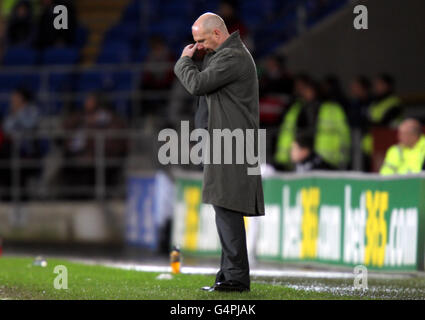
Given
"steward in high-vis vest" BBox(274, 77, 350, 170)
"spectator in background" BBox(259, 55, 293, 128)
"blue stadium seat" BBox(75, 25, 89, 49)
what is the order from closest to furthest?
"steward in high-vis vest" BBox(274, 77, 350, 170)
"spectator in background" BBox(259, 55, 293, 128)
"blue stadium seat" BBox(75, 25, 89, 49)

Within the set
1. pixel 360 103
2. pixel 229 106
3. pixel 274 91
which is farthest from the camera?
pixel 274 91

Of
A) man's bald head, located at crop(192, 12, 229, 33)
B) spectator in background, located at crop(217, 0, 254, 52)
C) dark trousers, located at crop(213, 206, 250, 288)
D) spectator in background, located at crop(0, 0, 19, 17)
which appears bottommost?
dark trousers, located at crop(213, 206, 250, 288)

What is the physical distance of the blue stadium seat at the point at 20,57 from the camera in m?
23.9

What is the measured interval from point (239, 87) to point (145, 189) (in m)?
10.4

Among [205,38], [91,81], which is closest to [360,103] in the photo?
[91,81]

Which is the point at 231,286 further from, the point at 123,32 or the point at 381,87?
the point at 123,32

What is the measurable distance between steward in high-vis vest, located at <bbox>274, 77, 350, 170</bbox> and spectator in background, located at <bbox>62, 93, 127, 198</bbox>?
4312 millimetres

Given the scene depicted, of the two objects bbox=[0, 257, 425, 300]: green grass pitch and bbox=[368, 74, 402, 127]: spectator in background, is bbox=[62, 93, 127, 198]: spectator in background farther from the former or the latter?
bbox=[0, 257, 425, 300]: green grass pitch

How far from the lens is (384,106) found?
1698 centimetres

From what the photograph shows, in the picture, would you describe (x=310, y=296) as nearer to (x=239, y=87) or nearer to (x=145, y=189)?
(x=239, y=87)

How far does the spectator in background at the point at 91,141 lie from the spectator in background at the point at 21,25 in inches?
159

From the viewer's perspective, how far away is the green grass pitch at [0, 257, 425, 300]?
8954 mm

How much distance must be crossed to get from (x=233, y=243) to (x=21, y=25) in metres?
16.7

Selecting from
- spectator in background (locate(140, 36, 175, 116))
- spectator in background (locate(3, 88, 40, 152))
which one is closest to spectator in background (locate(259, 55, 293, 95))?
spectator in background (locate(140, 36, 175, 116))
